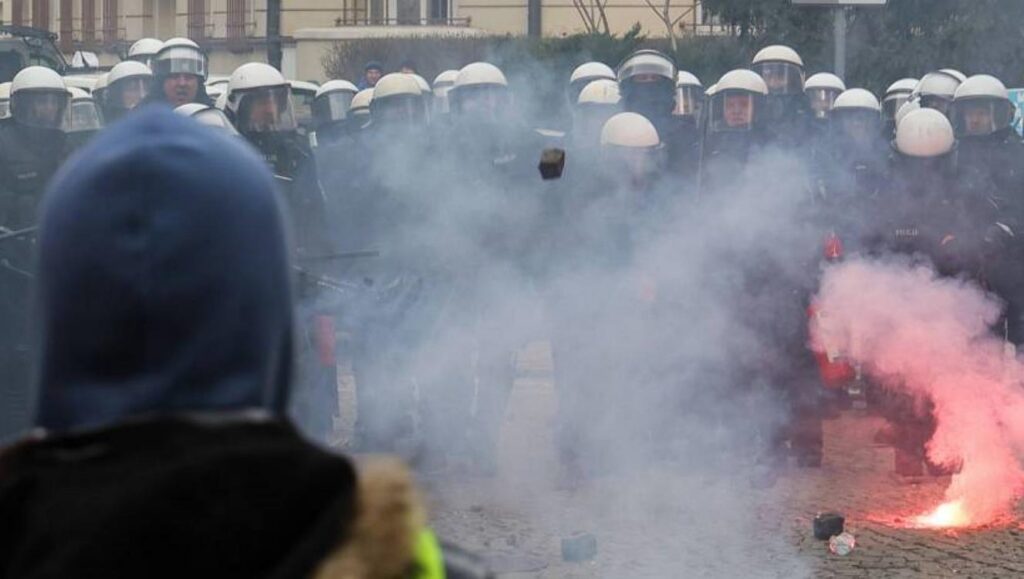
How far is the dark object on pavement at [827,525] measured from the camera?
736 centimetres

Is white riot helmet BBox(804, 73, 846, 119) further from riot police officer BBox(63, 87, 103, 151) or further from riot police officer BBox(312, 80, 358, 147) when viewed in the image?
riot police officer BBox(63, 87, 103, 151)

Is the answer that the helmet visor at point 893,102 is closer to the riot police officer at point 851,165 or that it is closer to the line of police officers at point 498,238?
the riot police officer at point 851,165

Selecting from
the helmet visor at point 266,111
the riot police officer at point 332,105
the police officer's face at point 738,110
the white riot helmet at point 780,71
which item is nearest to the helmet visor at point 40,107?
the helmet visor at point 266,111

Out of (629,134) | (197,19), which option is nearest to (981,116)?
(629,134)

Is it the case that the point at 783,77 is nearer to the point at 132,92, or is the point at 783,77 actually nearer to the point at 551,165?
the point at 132,92

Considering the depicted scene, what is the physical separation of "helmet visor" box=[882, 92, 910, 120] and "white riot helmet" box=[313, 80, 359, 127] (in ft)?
12.7

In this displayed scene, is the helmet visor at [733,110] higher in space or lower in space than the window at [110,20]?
lower

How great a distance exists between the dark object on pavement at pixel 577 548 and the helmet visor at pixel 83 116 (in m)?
4.75

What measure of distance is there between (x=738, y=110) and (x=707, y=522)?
3.47 metres

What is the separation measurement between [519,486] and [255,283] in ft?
23.1

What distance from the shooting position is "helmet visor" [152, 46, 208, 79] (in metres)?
12.1

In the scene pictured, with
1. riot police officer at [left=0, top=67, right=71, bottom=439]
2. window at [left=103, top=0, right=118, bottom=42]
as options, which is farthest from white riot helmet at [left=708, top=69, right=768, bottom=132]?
window at [left=103, top=0, right=118, bottom=42]

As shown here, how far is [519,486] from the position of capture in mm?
8477

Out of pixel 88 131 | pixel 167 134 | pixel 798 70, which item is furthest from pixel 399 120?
pixel 167 134
